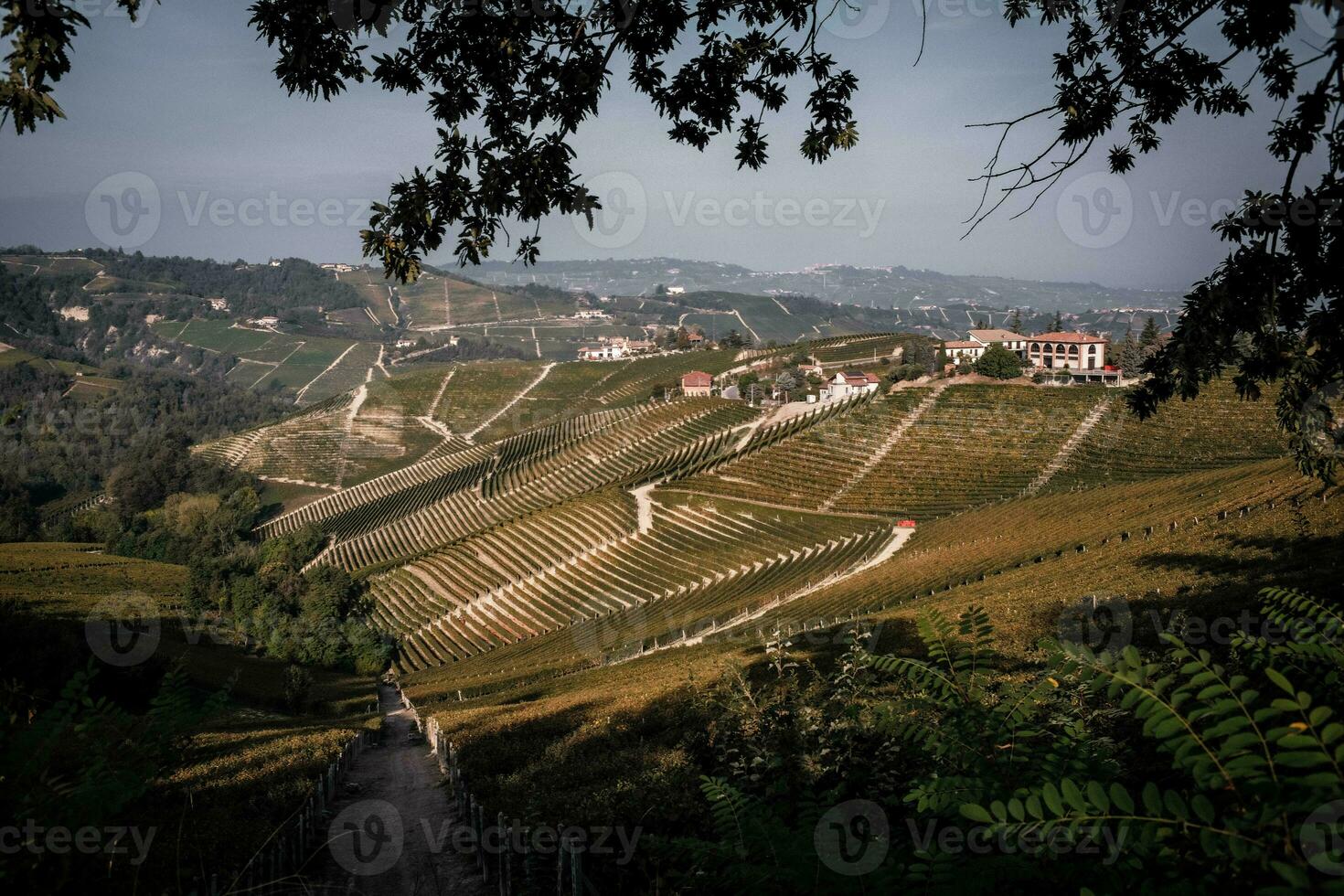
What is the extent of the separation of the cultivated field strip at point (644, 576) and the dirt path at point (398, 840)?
2790 centimetres

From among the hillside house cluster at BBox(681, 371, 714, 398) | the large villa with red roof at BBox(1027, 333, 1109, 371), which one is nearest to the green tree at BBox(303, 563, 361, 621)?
the hillside house cluster at BBox(681, 371, 714, 398)

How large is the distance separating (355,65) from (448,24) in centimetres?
78

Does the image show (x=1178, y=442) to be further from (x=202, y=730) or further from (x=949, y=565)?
(x=202, y=730)

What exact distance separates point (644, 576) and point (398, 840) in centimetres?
4136

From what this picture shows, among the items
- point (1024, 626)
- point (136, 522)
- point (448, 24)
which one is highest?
point (448, 24)

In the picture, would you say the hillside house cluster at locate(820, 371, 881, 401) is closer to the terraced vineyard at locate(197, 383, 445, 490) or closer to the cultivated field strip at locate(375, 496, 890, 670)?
the cultivated field strip at locate(375, 496, 890, 670)

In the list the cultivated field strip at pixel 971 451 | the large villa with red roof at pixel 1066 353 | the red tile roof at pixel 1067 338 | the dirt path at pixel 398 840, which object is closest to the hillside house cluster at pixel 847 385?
the large villa with red roof at pixel 1066 353

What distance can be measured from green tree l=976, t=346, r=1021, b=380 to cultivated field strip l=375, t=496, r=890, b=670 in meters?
38.9

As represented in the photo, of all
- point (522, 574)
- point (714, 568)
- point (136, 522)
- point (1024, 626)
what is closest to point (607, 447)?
point (522, 574)

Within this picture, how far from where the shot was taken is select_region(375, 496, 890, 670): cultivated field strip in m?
45.3

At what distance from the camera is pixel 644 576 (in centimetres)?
4903

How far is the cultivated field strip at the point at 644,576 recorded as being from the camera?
149ft

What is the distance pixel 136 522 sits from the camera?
10606 centimetres

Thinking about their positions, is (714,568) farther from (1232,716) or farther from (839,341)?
(839,341)
